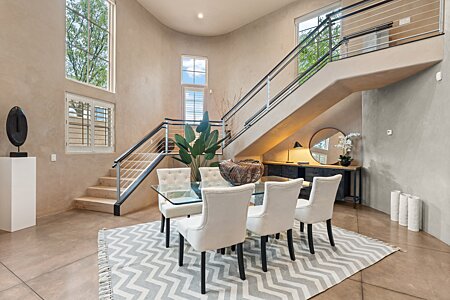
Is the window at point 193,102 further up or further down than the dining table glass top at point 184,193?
further up

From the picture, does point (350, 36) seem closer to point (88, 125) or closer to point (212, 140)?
point (212, 140)

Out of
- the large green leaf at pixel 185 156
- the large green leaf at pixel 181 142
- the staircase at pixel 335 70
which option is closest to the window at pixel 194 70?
the staircase at pixel 335 70

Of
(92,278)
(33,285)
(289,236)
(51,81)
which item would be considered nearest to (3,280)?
(33,285)

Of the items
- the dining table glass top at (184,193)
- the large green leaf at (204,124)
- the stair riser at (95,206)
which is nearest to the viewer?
the dining table glass top at (184,193)

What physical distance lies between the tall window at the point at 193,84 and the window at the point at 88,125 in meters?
2.81

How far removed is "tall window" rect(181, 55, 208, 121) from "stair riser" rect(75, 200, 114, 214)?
426 cm

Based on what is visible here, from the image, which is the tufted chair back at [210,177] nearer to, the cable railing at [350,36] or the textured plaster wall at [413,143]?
the cable railing at [350,36]

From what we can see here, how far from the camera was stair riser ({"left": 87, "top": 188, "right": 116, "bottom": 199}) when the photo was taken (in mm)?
5074

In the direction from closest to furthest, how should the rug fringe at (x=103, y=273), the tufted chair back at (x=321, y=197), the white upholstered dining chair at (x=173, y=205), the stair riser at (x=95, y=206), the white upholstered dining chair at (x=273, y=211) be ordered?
the rug fringe at (x=103, y=273), the white upholstered dining chair at (x=273, y=211), the tufted chair back at (x=321, y=197), the white upholstered dining chair at (x=173, y=205), the stair riser at (x=95, y=206)

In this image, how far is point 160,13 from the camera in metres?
7.15

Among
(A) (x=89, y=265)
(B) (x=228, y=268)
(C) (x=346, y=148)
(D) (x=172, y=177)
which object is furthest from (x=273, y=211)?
(C) (x=346, y=148)

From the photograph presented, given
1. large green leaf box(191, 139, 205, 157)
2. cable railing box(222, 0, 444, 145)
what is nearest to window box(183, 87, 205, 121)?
cable railing box(222, 0, 444, 145)

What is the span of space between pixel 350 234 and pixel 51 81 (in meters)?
5.77

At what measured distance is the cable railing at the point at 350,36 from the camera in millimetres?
4477
